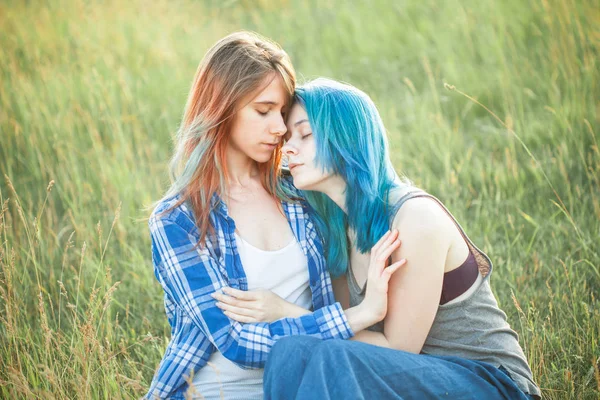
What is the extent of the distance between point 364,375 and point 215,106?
1.36m

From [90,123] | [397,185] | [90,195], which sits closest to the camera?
[397,185]

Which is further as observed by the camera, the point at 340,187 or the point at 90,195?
the point at 90,195

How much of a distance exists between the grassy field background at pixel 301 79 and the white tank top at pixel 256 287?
0.35m

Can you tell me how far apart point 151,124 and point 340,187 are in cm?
315

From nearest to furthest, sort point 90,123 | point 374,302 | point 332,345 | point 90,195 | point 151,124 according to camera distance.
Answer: point 332,345 → point 374,302 → point 90,195 → point 90,123 → point 151,124

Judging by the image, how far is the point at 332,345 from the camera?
2.16m

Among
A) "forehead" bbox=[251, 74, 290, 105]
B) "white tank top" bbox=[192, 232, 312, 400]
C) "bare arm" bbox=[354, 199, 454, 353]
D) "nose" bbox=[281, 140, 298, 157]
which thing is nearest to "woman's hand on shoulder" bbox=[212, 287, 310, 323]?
"white tank top" bbox=[192, 232, 312, 400]

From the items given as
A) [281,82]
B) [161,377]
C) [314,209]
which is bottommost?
[161,377]

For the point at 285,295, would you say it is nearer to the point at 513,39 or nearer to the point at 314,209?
the point at 314,209

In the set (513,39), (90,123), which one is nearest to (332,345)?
(90,123)

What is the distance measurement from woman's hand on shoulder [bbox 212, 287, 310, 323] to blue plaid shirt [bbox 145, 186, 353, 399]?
3cm

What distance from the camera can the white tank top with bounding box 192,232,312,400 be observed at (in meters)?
2.57

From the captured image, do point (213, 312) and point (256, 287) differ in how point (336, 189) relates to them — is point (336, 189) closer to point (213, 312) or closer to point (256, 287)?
point (256, 287)

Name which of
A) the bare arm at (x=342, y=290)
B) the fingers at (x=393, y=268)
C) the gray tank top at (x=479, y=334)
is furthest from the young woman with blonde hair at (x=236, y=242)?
the gray tank top at (x=479, y=334)
